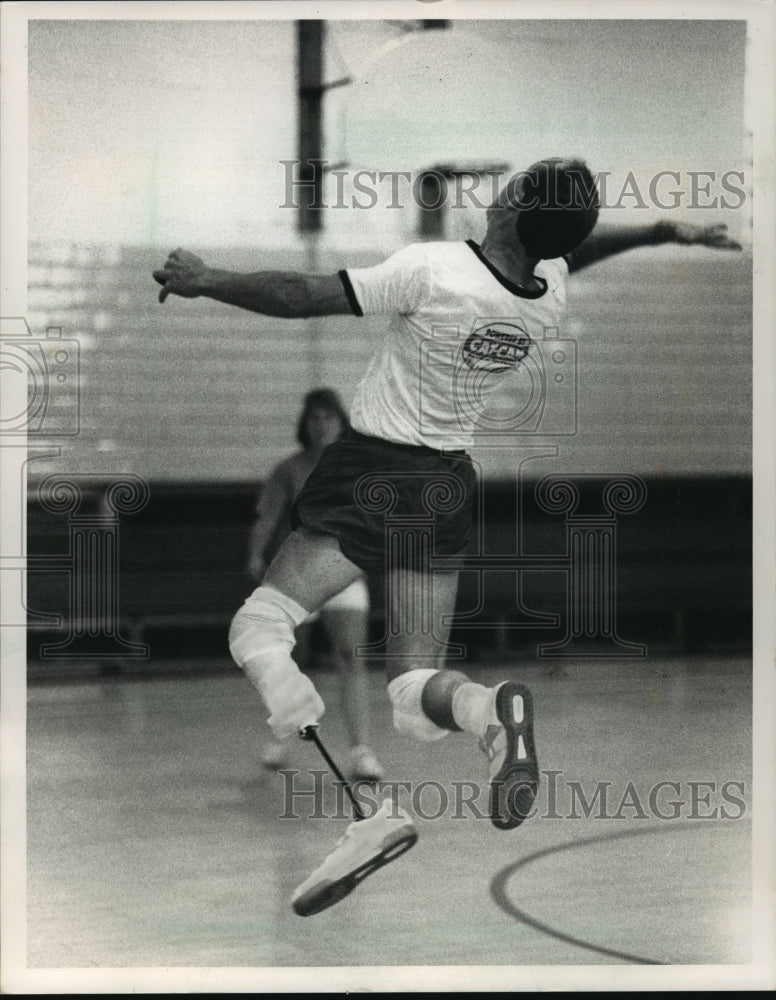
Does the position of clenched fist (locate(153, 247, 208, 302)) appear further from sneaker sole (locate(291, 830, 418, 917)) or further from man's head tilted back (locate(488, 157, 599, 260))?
sneaker sole (locate(291, 830, 418, 917))

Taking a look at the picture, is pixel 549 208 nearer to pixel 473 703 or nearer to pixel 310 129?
pixel 310 129

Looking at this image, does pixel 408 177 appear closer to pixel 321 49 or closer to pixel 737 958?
pixel 321 49

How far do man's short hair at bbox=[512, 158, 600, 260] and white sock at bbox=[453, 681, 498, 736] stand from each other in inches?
46.0

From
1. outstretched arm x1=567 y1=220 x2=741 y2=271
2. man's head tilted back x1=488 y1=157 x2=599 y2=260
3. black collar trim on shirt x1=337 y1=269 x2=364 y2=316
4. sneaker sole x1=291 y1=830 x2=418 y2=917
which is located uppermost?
man's head tilted back x1=488 y1=157 x2=599 y2=260

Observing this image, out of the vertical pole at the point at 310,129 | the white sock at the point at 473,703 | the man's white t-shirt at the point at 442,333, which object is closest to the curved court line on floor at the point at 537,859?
the white sock at the point at 473,703

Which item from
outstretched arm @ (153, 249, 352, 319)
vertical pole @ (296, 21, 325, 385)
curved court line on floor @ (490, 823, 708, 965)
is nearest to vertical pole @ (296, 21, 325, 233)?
vertical pole @ (296, 21, 325, 385)

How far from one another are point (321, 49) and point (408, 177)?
406mm

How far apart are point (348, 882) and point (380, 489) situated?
41.7 inches

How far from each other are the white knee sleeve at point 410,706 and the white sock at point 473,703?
65mm

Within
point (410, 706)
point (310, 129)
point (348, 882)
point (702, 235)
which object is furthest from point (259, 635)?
point (702, 235)

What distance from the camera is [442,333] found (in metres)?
3.90

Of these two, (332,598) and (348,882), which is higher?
(332,598)

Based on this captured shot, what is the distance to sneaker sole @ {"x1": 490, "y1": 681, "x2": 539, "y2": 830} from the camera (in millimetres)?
3902

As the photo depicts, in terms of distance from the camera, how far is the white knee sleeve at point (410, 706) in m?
3.91
